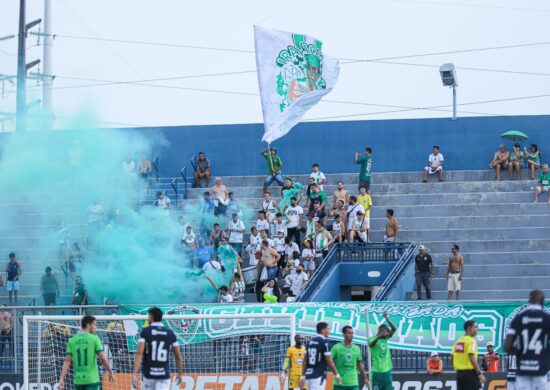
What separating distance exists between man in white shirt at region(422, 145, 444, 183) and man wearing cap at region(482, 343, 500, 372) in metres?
13.3

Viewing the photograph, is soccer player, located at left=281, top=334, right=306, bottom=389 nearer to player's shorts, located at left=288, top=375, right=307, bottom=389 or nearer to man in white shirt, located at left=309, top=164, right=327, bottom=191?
player's shorts, located at left=288, top=375, right=307, bottom=389

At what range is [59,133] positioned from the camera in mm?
35906

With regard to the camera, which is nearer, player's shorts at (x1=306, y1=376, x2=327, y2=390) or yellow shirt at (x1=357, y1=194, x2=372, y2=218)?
player's shorts at (x1=306, y1=376, x2=327, y2=390)

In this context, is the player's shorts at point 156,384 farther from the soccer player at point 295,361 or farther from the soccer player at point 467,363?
the soccer player at point 467,363

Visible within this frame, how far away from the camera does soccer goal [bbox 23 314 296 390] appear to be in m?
21.0

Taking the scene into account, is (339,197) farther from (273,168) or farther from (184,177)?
(184,177)

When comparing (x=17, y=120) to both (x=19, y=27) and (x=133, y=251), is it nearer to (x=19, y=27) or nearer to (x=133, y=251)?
(x=19, y=27)

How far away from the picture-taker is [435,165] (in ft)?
112

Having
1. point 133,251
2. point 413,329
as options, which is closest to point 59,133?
point 133,251

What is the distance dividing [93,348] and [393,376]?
21.3 feet

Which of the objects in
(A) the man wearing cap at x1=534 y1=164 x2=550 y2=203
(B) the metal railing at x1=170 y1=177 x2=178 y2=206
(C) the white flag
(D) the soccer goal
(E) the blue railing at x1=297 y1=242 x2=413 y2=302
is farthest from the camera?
(B) the metal railing at x1=170 y1=177 x2=178 y2=206

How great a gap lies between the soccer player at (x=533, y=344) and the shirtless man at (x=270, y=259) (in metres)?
13.9

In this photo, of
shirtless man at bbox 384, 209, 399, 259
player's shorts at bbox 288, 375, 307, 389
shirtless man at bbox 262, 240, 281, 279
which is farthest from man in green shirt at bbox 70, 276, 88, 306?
player's shorts at bbox 288, 375, 307, 389

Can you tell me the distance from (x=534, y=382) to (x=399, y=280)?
1305 cm
